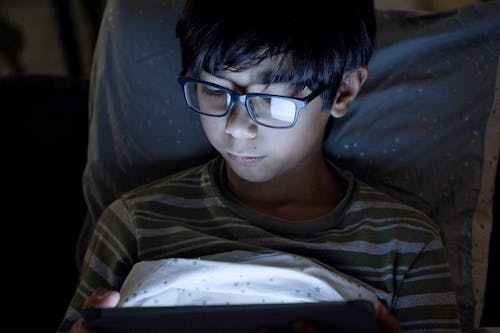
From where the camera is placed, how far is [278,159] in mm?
857

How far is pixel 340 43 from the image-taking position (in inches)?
32.4

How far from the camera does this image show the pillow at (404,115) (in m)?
1.03

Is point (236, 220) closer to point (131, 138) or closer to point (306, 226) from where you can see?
point (306, 226)

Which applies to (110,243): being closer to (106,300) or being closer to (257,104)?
(106,300)

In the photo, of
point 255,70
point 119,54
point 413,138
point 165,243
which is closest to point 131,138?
point 119,54

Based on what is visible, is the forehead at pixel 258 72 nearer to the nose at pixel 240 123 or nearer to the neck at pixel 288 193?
the nose at pixel 240 123

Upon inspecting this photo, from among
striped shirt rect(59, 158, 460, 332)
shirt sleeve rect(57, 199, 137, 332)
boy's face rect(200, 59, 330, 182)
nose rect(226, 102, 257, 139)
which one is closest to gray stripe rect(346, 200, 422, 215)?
striped shirt rect(59, 158, 460, 332)

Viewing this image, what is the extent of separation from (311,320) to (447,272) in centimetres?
31

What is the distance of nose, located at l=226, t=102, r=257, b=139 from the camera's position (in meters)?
0.79

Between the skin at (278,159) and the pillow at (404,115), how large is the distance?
119 mm


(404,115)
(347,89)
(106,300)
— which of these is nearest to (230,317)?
(106,300)

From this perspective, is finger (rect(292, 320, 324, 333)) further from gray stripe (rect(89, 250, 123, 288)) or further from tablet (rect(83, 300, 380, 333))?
gray stripe (rect(89, 250, 123, 288))

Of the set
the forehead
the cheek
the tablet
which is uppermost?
the forehead

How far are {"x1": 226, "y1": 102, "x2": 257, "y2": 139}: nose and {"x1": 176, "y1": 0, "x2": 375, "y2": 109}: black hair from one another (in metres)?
0.06
